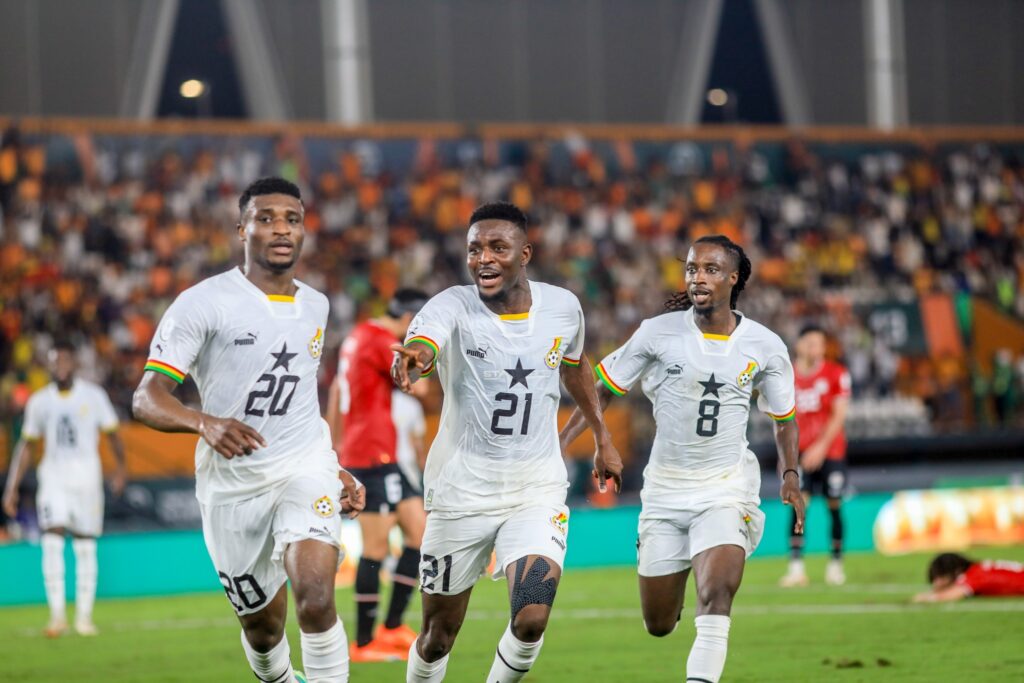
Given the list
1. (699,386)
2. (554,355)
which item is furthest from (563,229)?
(554,355)

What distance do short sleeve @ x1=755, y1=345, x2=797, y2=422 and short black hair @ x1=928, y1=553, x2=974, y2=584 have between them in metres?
5.62

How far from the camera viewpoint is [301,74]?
34.9 m

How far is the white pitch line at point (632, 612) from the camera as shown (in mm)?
13625

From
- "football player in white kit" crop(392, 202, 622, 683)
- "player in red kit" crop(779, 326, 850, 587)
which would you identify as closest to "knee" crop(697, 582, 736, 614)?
"football player in white kit" crop(392, 202, 622, 683)

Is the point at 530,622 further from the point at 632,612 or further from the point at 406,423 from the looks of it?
the point at 406,423

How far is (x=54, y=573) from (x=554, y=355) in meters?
7.97

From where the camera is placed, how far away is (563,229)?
31188 mm

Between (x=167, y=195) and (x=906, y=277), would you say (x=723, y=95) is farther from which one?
(x=167, y=195)

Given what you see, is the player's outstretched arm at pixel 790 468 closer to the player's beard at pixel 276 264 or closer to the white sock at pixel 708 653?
the white sock at pixel 708 653

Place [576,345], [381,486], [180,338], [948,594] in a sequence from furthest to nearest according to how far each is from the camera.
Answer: [948,594] < [381,486] < [576,345] < [180,338]

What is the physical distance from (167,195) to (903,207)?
15.9 metres

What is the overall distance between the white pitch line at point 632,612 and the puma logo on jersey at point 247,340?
23.6 feet

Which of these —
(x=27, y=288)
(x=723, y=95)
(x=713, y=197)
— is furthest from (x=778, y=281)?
(x=27, y=288)

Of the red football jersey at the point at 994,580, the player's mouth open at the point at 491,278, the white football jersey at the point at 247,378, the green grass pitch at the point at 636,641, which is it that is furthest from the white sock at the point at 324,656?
the red football jersey at the point at 994,580
